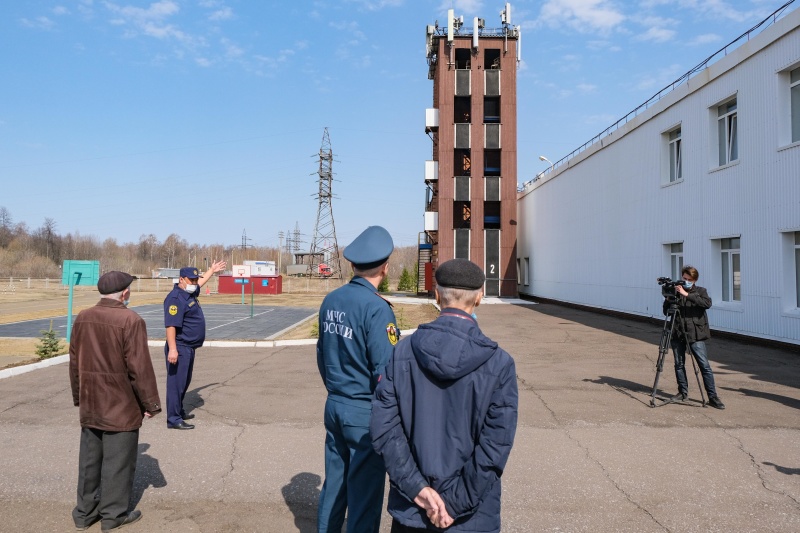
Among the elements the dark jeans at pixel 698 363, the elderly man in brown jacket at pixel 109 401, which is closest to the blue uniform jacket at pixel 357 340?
the elderly man in brown jacket at pixel 109 401

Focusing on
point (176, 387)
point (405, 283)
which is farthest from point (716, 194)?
point (405, 283)

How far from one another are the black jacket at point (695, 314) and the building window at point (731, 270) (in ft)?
30.8

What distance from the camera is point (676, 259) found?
19656 mm

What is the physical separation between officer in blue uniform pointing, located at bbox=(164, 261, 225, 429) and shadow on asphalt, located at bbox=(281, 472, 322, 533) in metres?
2.35

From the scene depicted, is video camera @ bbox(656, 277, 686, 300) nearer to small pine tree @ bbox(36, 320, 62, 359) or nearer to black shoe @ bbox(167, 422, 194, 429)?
black shoe @ bbox(167, 422, 194, 429)

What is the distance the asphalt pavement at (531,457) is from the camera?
426 cm

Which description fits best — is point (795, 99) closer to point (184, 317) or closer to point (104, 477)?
point (184, 317)

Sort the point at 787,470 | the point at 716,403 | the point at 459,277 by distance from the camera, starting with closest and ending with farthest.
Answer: the point at 459,277, the point at 787,470, the point at 716,403

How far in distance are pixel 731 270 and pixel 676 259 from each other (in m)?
3.43

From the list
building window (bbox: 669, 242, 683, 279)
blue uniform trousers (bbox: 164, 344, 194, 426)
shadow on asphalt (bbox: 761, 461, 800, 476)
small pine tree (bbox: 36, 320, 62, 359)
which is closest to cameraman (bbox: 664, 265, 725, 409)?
shadow on asphalt (bbox: 761, 461, 800, 476)

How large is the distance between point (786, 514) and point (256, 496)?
4136 millimetres

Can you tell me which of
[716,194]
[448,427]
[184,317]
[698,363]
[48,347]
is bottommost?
[48,347]

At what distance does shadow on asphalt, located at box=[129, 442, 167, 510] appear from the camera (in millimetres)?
4706

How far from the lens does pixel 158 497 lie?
4.66 meters
